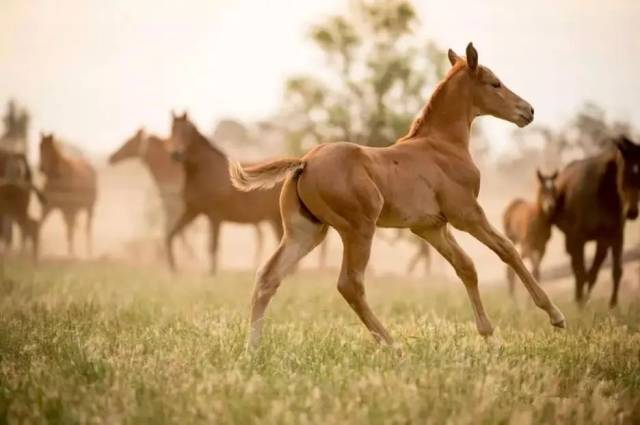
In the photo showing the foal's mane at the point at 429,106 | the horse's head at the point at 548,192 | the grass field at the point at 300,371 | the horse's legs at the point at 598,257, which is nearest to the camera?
the grass field at the point at 300,371

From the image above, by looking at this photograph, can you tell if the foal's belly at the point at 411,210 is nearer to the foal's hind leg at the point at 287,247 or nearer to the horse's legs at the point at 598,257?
the foal's hind leg at the point at 287,247

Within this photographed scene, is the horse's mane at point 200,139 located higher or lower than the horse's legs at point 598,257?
higher

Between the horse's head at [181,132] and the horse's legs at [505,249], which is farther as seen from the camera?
the horse's head at [181,132]

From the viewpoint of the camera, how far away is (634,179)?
322 inches

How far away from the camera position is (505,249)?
16.4 feet

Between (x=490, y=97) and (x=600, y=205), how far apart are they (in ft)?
13.1

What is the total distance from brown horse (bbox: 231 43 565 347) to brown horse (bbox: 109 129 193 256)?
38.1 feet

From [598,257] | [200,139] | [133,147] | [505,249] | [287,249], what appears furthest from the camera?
[133,147]

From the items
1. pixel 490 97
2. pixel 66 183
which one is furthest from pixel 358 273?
pixel 66 183

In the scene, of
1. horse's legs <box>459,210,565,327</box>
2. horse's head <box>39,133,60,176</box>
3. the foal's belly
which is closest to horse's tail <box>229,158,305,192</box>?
the foal's belly

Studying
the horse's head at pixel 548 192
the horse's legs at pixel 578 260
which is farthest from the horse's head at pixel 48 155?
the horse's legs at pixel 578 260

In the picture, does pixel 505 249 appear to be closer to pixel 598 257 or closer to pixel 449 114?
pixel 449 114

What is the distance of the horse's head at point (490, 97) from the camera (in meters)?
5.36

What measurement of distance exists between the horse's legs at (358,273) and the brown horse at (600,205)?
4.58 m
